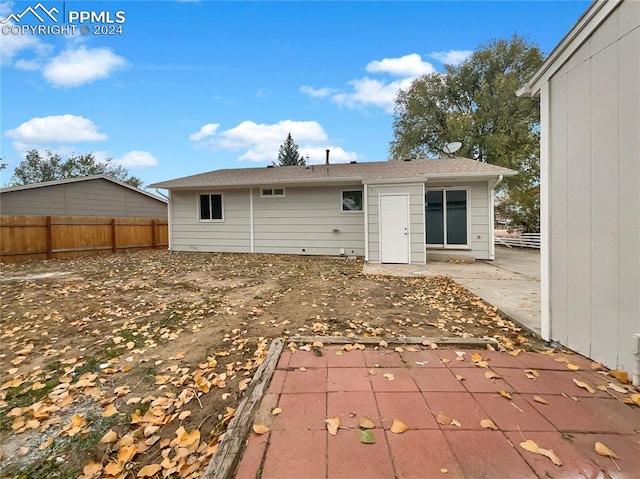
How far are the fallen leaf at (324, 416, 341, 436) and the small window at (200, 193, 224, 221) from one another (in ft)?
34.3

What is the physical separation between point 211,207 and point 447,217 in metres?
8.71

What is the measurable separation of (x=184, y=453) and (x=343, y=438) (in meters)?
0.87

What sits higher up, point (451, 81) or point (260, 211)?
point (451, 81)

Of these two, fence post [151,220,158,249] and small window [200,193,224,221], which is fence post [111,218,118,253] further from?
small window [200,193,224,221]

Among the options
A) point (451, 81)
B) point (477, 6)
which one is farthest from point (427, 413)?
point (451, 81)

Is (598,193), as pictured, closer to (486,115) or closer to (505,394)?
(505,394)

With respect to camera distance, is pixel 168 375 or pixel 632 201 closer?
pixel 632 201

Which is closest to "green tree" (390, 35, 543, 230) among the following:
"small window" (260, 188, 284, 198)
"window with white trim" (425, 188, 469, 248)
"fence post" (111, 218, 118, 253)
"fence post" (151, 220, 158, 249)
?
"window with white trim" (425, 188, 469, 248)

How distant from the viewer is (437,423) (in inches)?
65.2

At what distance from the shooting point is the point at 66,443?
67.6 inches

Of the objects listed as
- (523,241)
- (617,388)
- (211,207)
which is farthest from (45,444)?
(523,241)

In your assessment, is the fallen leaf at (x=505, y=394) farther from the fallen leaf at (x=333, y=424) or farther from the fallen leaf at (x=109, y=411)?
the fallen leaf at (x=109, y=411)

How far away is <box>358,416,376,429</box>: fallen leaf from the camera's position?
5.36 ft

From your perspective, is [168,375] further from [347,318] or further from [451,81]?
[451,81]
